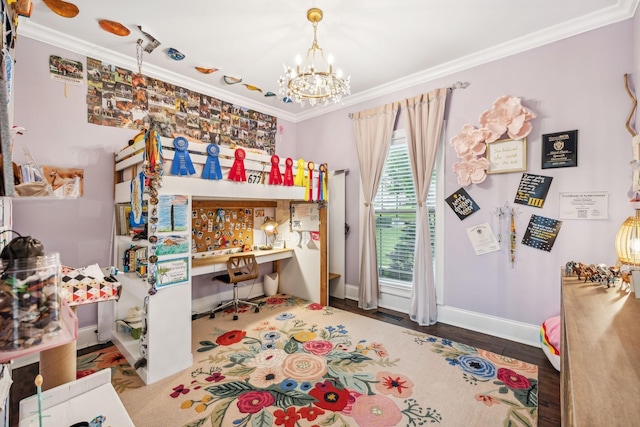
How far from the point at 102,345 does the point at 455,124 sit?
4.23m

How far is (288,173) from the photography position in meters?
3.32

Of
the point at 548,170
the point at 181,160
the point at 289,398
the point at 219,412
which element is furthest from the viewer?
the point at 548,170

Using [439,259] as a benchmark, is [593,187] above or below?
above

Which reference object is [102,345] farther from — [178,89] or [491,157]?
[491,157]

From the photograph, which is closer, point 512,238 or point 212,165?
point 212,165

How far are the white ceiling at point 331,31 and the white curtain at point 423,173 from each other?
360mm

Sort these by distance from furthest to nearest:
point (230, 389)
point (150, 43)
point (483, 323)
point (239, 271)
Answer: point (239, 271)
point (483, 323)
point (150, 43)
point (230, 389)

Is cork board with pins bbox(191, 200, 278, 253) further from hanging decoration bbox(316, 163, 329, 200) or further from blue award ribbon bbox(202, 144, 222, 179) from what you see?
blue award ribbon bbox(202, 144, 222, 179)

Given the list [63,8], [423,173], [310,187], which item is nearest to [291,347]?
[310,187]

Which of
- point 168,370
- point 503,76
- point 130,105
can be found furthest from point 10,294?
point 503,76

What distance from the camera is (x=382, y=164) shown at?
377 cm

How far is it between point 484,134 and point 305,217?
235 cm

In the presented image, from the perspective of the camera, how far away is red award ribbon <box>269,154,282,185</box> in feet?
10.3

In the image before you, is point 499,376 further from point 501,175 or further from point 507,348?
point 501,175
